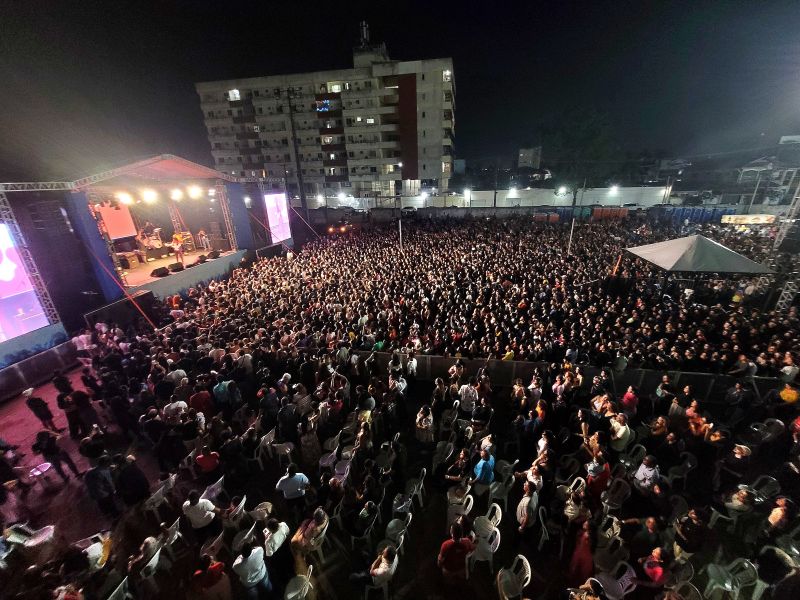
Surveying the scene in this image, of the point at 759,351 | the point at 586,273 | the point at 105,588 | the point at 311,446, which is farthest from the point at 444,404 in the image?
the point at 586,273

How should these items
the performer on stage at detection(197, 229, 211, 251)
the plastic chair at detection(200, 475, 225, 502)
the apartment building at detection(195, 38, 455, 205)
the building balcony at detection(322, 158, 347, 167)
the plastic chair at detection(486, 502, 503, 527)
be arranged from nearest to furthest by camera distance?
the plastic chair at detection(486, 502, 503, 527), the plastic chair at detection(200, 475, 225, 502), the performer on stage at detection(197, 229, 211, 251), the apartment building at detection(195, 38, 455, 205), the building balcony at detection(322, 158, 347, 167)

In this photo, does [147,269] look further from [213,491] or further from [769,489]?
[769,489]

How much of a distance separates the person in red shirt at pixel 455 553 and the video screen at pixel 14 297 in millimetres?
14128

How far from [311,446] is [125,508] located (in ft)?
10.6

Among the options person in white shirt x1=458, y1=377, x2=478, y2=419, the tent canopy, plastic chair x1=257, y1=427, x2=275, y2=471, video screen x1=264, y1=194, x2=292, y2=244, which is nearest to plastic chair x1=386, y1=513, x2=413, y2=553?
person in white shirt x1=458, y1=377, x2=478, y2=419

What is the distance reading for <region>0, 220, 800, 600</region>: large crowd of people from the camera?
3982 mm

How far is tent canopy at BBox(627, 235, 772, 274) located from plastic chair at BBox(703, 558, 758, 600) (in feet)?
25.5

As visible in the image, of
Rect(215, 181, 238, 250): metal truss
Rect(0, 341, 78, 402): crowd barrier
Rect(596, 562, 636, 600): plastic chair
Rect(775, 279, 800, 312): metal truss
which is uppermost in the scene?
Rect(215, 181, 238, 250): metal truss

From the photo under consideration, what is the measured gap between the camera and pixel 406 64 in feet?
127

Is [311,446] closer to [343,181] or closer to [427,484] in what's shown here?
[427,484]

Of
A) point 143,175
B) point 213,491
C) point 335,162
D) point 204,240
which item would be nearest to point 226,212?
point 204,240

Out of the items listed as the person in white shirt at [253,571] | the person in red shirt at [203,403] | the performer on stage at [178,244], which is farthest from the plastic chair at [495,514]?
the performer on stage at [178,244]

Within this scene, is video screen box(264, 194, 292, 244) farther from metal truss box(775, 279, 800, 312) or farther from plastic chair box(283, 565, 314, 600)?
metal truss box(775, 279, 800, 312)

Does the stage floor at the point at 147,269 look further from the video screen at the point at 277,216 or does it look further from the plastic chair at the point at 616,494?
the plastic chair at the point at 616,494
